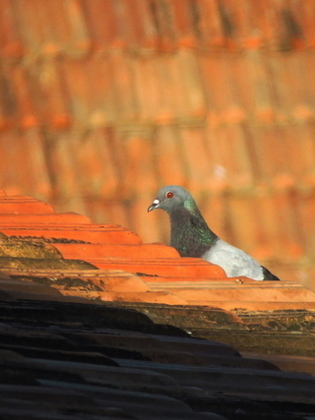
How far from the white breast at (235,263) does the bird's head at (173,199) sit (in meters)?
1.10

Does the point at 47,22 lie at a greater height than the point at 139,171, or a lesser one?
greater

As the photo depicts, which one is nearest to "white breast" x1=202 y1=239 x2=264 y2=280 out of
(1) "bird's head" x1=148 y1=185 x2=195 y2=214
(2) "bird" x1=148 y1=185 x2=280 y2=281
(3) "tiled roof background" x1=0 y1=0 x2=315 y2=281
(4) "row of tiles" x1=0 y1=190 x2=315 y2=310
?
(2) "bird" x1=148 y1=185 x2=280 y2=281

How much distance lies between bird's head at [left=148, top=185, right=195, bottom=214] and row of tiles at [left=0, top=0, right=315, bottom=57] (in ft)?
6.98

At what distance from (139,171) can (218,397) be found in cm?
705

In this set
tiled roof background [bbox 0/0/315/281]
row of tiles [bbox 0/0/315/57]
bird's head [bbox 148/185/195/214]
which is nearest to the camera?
bird's head [bbox 148/185/195/214]

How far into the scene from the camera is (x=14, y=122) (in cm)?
1000

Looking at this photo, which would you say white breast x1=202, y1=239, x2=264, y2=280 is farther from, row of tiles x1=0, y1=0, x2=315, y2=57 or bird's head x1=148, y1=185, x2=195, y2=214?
row of tiles x1=0, y1=0, x2=315, y2=57

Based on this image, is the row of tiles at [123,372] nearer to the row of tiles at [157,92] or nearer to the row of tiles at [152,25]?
the row of tiles at [157,92]

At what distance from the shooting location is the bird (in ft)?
23.8

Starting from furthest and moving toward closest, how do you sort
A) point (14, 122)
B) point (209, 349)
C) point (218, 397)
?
point (14, 122) < point (209, 349) < point (218, 397)

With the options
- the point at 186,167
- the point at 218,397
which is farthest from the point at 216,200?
the point at 218,397

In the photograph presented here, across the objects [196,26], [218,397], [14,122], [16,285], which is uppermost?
[196,26]

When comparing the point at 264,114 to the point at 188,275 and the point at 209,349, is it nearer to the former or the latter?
the point at 188,275

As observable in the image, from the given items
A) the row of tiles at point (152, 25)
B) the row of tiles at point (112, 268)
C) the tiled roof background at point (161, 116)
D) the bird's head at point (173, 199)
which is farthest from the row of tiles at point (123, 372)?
the row of tiles at point (152, 25)
